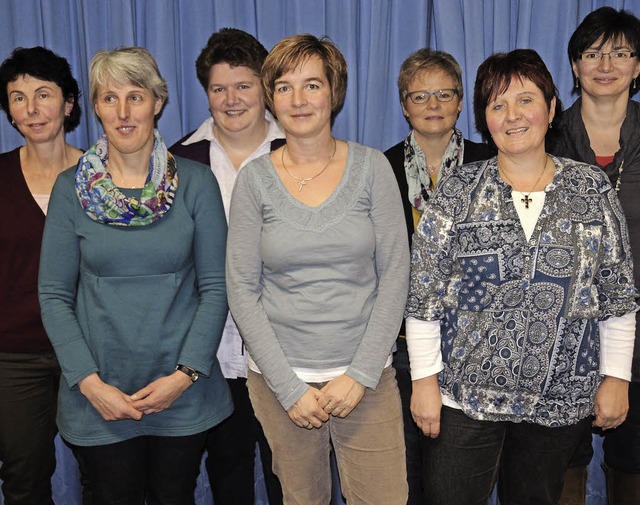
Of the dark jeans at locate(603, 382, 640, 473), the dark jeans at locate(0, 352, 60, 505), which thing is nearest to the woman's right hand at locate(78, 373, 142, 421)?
the dark jeans at locate(0, 352, 60, 505)

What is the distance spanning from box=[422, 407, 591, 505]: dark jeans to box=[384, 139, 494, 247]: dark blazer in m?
0.71

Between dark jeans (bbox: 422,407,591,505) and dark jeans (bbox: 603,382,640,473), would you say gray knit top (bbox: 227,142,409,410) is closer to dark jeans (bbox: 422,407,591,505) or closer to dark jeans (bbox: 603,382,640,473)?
dark jeans (bbox: 422,407,591,505)

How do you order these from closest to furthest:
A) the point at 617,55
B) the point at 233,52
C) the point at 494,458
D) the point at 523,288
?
the point at 523,288 → the point at 494,458 → the point at 617,55 → the point at 233,52

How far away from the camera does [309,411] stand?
1736mm

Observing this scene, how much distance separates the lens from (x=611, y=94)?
2.15 metres

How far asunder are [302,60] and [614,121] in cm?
111

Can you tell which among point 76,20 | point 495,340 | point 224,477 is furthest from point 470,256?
point 76,20

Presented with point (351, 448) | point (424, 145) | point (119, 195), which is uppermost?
point (424, 145)

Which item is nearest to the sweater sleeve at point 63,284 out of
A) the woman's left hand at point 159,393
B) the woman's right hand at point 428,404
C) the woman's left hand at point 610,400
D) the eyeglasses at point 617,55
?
the woman's left hand at point 159,393

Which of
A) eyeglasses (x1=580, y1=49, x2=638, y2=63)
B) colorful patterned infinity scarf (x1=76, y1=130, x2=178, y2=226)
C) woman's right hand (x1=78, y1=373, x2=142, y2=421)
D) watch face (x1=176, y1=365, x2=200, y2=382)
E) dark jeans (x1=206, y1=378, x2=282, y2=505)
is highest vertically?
eyeglasses (x1=580, y1=49, x2=638, y2=63)

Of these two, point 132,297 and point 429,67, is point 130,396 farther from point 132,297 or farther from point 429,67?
point 429,67

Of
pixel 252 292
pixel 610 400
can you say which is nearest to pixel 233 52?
pixel 252 292

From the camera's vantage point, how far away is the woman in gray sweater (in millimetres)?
1739

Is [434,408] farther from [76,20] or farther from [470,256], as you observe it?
[76,20]
